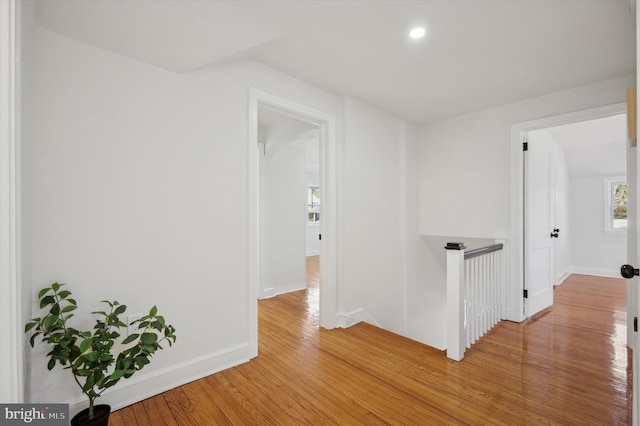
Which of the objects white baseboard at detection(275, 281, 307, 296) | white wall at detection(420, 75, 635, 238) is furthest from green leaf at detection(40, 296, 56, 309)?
white wall at detection(420, 75, 635, 238)

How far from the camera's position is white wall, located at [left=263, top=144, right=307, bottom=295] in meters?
4.24

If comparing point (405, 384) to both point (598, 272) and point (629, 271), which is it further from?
point (598, 272)

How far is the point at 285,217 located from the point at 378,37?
2.85 metres

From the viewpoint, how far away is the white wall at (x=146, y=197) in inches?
62.2

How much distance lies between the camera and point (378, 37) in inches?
82.4

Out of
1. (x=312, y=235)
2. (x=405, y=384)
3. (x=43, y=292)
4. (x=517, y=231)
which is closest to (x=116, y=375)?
(x=43, y=292)

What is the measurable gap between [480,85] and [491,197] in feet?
4.45

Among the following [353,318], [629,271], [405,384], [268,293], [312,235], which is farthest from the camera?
[312,235]

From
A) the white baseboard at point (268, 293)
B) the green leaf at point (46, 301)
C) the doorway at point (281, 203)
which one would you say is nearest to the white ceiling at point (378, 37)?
the doorway at point (281, 203)

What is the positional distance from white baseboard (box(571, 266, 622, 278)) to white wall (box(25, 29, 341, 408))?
6.69 meters

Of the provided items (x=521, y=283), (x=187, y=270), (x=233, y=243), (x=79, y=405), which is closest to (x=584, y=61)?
(x=521, y=283)

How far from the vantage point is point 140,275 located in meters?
1.87

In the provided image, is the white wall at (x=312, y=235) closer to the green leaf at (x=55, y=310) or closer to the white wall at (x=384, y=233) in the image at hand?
the white wall at (x=384, y=233)

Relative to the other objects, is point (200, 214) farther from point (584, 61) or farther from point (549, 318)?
point (549, 318)
